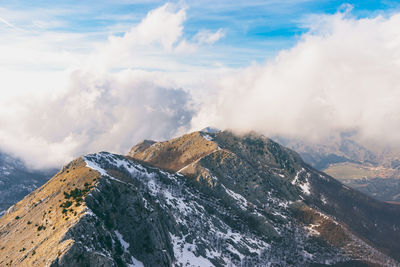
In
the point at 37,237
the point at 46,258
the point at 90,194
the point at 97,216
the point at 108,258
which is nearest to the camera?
the point at 46,258

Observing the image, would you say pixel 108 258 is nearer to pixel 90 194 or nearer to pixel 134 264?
pixel 134 264

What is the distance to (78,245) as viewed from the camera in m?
145

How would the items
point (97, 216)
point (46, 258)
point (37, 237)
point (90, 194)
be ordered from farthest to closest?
point (90, 194)
point (97, 216)
point (37, 237)
point (46, 258)

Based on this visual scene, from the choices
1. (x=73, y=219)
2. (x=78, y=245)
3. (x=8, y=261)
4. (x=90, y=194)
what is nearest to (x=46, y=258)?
(x=78, y=245)

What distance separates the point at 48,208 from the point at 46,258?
66790 mm

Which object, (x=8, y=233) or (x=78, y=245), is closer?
(x=78, y=245)

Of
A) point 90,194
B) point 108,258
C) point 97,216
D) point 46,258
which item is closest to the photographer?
point 46,258

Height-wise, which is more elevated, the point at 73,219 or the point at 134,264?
the point at 73,219

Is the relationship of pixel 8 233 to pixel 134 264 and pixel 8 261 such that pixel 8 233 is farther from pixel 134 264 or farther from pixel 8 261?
pixel 134 264

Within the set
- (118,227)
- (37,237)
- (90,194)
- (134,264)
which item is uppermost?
(90,194)

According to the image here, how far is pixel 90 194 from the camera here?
19338 centimetres

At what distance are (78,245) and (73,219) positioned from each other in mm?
23417

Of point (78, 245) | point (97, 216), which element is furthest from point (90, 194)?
point (78, 245)

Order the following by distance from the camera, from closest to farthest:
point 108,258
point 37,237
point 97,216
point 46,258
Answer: point 46,258 → point 108,258 → point 37,237 → point 97,216
